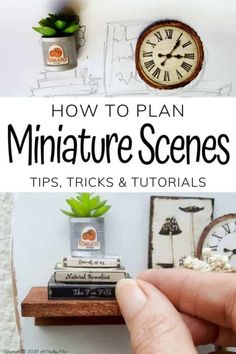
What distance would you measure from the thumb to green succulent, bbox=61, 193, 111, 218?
1.11ft

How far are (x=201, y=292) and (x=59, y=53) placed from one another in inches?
19.5

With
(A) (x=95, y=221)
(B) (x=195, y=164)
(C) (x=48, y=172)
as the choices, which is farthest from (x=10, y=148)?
(B) (x=195, y=164)

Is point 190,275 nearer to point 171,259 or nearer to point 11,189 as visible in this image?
point 171,259

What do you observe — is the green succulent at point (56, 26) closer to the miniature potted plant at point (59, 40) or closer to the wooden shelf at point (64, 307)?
the miniature potted plant at point (59, 40)

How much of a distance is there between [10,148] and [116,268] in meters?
0.29

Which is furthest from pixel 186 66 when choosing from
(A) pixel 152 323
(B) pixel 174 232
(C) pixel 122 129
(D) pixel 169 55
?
(A) pixel 152 323

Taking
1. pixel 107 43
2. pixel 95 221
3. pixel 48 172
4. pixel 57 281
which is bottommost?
pixel 57 281

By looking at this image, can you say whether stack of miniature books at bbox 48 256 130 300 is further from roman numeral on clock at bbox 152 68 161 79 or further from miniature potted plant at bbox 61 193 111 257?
roman numeral on clock at bbox 152 68 161 79

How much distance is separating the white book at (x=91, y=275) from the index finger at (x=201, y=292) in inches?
7.2

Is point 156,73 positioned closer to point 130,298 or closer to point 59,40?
point 59,40

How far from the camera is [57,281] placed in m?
1.15

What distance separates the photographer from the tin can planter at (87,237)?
117 cm

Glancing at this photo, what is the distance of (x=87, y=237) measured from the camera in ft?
3.83

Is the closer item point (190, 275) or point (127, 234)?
point (190, 275)
